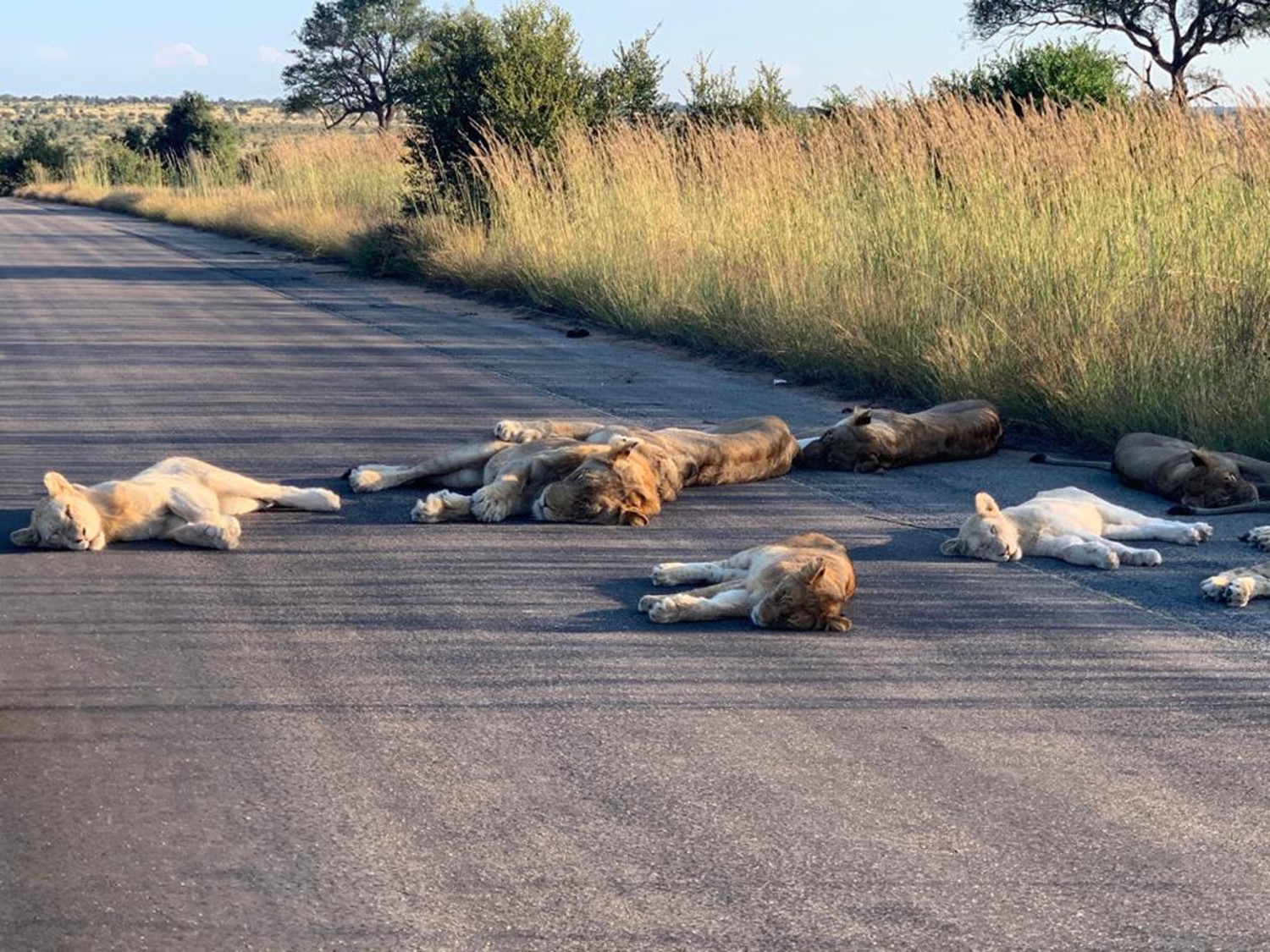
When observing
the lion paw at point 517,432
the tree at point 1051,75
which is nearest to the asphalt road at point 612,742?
the lion paw at point 517,432

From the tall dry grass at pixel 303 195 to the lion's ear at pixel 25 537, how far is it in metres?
15.7

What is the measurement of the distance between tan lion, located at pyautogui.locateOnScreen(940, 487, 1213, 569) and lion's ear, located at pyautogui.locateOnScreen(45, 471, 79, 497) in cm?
355

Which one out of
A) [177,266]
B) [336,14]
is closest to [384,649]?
[177,266]

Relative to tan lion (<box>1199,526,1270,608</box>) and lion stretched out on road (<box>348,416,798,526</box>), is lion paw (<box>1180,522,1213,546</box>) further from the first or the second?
lion stretched out on road (<box>348,416,798,526</box>)

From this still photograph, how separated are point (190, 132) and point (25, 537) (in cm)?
4832

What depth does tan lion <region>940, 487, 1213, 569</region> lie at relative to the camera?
276 inches

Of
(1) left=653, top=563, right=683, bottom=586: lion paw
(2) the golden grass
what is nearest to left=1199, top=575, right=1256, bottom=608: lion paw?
(1) left=653, top=563, right=683, bottom=586: lion paw

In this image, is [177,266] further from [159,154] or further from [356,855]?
[159,154]

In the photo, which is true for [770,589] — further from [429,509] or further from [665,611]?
[429,509]

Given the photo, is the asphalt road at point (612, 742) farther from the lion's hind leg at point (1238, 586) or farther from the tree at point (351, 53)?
the tree at point (351, 53)

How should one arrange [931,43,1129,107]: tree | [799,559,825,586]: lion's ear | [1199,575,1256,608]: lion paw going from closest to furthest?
1. [799,559,825,586]: lion's ear
2. [1199,575,1256,608]: lion paw
3. [931,43,1129,107]: tree

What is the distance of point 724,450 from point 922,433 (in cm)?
126

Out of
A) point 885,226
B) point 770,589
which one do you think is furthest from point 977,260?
point 770,589

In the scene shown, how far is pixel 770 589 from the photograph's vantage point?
20.0ft
